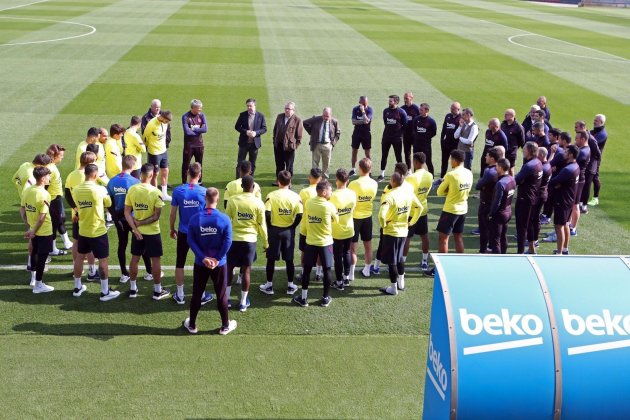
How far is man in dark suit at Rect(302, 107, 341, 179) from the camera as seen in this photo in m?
15.0

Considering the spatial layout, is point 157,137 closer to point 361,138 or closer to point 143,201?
point 361,138

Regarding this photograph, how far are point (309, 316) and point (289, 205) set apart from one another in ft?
5.17

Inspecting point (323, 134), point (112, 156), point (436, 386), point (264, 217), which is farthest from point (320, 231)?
point (323, 134)

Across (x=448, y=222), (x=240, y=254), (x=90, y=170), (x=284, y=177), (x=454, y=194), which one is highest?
(x=90, y=170)

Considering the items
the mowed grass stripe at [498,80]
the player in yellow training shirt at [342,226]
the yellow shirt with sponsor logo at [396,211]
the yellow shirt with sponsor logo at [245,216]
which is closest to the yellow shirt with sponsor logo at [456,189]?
the yellow shirt with sponsor logo at [396,211]

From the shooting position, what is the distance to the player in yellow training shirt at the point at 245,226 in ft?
29.9

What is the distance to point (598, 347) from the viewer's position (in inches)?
192

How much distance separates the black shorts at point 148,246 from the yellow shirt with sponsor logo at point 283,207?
1.62 meters

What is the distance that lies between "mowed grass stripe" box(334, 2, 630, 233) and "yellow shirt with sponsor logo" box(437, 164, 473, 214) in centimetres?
459

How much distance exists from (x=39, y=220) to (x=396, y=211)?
5.05m

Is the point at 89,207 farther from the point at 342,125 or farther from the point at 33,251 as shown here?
the point at 342,125

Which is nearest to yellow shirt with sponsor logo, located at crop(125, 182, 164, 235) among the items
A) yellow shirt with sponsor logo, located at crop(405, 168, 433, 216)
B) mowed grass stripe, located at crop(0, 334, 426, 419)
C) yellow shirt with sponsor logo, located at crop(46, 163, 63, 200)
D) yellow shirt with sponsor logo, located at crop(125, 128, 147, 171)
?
mowed grass stripe, located at crop(0, 334, 426, 419)

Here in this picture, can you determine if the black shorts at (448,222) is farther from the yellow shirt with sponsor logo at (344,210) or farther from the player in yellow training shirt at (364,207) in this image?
the yellow shirt with sponsor logo at (344,210)

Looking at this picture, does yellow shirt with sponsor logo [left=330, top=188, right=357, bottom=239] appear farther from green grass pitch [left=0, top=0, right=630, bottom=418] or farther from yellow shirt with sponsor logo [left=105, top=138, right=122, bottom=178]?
yellow shirt with sponsor logo [left=105, top=138, right=122, bottom=178]
